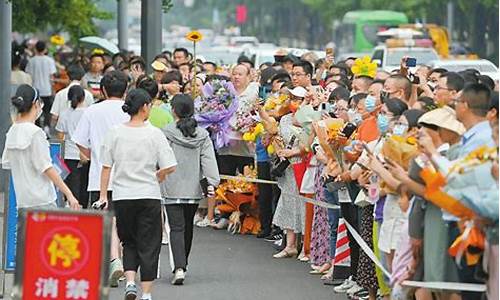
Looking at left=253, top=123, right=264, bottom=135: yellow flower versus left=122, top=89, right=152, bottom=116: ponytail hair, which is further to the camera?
left=253, top=123, right=264, bottom=135: yellow flower

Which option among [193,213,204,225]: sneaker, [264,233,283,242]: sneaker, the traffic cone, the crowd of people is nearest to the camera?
the crowd of people

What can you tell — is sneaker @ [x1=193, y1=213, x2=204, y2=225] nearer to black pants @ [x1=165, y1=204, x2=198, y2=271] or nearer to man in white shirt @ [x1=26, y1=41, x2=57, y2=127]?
black pants @ [x1=165, y1=204, x2=198, y2=271]

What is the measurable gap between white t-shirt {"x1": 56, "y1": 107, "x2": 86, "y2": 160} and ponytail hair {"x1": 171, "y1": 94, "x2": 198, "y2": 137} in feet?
9.14

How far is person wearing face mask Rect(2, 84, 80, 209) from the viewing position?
12.0m

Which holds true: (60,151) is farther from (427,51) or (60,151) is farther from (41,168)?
(427,51)

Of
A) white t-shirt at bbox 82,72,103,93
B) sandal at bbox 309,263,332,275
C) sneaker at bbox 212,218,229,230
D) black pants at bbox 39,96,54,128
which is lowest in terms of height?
black pants at bbox 39,96,54,128

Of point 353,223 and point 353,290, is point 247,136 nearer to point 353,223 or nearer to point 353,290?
point 353,223

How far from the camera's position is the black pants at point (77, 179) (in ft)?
55.3

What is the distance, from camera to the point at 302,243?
648 inches

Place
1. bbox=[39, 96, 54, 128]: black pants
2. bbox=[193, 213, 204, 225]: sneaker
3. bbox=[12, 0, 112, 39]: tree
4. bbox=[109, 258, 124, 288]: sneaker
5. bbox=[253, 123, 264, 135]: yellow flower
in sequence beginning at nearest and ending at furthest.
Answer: bbox=[109, 258, 124, 288]: sneaker → bbox=[253, 123, 264, 135]: yellow flower → bbox=[193, 213, 204, 225]: sneaker → bbox=[12, 0, 112, 39]: tree → bbox=[39, 96, 54, 128]: black pants

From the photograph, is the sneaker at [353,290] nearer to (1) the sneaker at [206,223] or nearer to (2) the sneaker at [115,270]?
(2) the sneaker at [115,270]

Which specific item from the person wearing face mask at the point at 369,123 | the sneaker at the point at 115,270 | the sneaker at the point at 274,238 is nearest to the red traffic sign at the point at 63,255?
the person wearing face mask at the point at 369,123

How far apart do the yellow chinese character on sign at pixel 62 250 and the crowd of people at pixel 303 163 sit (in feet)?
7.04

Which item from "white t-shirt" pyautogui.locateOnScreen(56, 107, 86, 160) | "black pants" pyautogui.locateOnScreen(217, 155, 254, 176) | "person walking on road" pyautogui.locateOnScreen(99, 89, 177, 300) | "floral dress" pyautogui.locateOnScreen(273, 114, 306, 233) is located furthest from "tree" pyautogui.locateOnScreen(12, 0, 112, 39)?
"person walking on road" pyautogui.locateOnScreen(99, 89, 177, 300)
